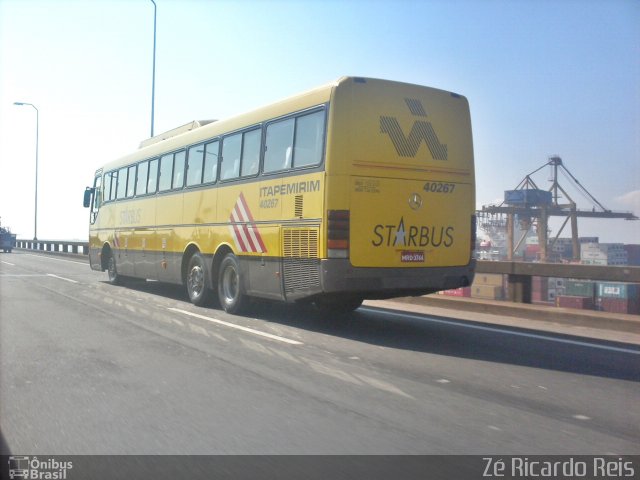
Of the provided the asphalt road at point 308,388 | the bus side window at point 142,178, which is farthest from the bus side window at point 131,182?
the asphalt road at point 308,388

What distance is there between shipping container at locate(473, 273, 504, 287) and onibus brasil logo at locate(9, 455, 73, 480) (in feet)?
30.8

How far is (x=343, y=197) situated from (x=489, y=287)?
17.7ft

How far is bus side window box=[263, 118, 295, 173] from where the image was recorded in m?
9.21

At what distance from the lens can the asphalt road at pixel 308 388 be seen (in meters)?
4.32

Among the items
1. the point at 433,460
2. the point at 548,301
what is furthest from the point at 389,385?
the point at 548,301

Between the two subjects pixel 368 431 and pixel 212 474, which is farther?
pixel 368 431

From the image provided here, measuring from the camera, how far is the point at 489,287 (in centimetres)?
1226

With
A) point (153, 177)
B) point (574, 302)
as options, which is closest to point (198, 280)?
point (153, 177)

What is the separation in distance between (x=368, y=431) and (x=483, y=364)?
2.84 meters

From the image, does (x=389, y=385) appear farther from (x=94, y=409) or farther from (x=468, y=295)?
(x=468, y=295)

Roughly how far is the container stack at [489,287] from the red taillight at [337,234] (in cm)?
476

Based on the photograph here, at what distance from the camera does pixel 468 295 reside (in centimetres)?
1276

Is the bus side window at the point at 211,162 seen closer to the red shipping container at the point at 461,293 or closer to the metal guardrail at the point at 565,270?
the red shipping container at the point at 461,293

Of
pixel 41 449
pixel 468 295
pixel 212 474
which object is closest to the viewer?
pixel 212 474
